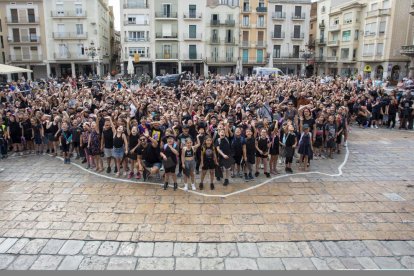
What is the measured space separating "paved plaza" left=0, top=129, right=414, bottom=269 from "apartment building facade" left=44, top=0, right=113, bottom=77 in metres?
37.2

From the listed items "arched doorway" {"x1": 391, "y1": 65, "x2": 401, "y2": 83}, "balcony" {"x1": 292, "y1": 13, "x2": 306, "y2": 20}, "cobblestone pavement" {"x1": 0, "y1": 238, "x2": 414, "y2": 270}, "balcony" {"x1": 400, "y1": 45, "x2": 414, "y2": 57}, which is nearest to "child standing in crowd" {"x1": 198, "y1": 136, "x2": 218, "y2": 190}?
"cobblestone pavement" {"x1": 0, "y1": 238, "x2": 414, "y2": 270}

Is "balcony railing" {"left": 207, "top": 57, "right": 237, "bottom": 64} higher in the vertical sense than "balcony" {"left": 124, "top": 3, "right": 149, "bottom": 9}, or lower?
lower

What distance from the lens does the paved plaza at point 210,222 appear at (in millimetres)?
5676

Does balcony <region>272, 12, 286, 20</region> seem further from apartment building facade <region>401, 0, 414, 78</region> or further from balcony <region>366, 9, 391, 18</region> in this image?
apartment building facade <region>401, 0, 414, 78</region>

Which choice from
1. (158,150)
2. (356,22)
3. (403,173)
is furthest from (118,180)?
(356,22)

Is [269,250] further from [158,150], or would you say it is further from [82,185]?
[82,185]

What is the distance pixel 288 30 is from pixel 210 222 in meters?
46.0

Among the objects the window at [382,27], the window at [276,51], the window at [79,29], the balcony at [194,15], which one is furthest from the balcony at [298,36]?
the window at [79,29]

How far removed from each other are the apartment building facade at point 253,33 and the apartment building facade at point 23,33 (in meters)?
26.5

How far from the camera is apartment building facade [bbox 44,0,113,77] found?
4225 centimetres

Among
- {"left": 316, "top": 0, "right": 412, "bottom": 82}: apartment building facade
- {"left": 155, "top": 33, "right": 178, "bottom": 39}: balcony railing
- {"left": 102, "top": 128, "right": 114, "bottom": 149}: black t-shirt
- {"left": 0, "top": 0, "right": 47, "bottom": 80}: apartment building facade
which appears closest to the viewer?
{"left": 102, "top": 128, "right": 114, "bottom": 149}: black t-shirt

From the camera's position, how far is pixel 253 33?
155ft

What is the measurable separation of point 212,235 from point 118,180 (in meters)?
3.95

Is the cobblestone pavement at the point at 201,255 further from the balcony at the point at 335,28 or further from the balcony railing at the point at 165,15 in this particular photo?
the balcony at the point at 335,28
